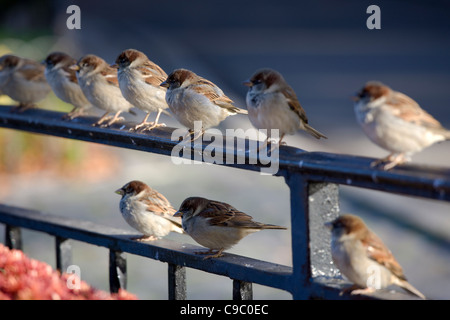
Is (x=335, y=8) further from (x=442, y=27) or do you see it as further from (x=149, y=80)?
(x=149, y=80)

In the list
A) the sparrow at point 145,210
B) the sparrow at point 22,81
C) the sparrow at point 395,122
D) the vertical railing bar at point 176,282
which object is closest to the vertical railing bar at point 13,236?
the sparrow at point 145,210

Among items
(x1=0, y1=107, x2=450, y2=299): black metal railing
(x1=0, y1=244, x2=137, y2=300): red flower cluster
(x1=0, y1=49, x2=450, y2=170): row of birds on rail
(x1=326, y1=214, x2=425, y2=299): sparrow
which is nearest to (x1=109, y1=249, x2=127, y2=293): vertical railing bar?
(x1=0, y1=107, x2=450, y2=299): black metal railing

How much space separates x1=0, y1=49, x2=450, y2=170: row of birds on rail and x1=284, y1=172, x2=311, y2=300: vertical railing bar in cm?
27

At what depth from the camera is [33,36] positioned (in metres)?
14.3

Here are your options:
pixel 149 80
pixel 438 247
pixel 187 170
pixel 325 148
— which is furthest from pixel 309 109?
pixel 149 80

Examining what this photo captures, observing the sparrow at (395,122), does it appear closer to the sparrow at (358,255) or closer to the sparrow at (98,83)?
the sparrow at (358,255)

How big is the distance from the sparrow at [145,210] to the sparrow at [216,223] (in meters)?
0.34

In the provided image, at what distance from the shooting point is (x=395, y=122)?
2617mm

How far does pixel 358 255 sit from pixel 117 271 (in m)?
1.16

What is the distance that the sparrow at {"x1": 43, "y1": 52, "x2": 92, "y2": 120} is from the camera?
Answer: 5.32 m

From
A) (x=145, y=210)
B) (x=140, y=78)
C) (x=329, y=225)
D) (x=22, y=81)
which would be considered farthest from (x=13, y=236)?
(x=22, y=81)

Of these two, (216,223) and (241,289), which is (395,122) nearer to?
(241,289)
